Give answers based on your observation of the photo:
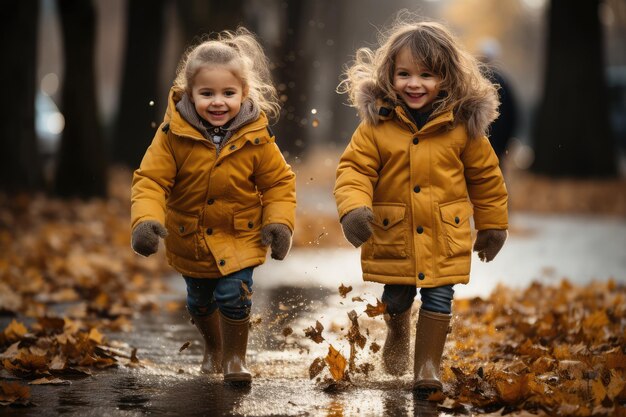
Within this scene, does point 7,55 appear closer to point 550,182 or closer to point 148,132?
point 148,132


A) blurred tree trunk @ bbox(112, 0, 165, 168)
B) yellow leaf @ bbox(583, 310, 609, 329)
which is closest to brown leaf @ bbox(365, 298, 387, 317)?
yellow leaf @ bbox(583, 310, 609, 329)

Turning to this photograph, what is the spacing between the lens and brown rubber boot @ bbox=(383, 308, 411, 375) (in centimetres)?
570

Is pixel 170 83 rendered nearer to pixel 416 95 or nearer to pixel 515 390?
pixel 416 95

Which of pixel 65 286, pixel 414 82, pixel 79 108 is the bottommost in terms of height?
pixel 65 286

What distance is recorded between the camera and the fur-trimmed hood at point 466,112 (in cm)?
540

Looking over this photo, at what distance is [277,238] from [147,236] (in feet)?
2.11

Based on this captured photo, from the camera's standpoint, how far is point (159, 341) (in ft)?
22.8

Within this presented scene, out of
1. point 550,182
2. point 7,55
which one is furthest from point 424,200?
point 550,182

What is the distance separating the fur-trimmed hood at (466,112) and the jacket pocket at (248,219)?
0.70 metres

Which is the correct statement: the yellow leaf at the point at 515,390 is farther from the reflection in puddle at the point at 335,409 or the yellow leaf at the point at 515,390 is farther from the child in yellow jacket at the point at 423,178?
the reflection in puddle at the point at 335,409

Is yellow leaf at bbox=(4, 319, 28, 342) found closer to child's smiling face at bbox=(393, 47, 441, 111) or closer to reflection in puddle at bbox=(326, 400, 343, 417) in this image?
reflection in puddle at bbox=(326, 400, 343, 417)

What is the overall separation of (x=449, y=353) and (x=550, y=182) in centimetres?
1659

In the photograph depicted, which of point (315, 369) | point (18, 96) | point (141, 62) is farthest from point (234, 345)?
point (141, 62)

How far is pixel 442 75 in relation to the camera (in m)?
5.49
